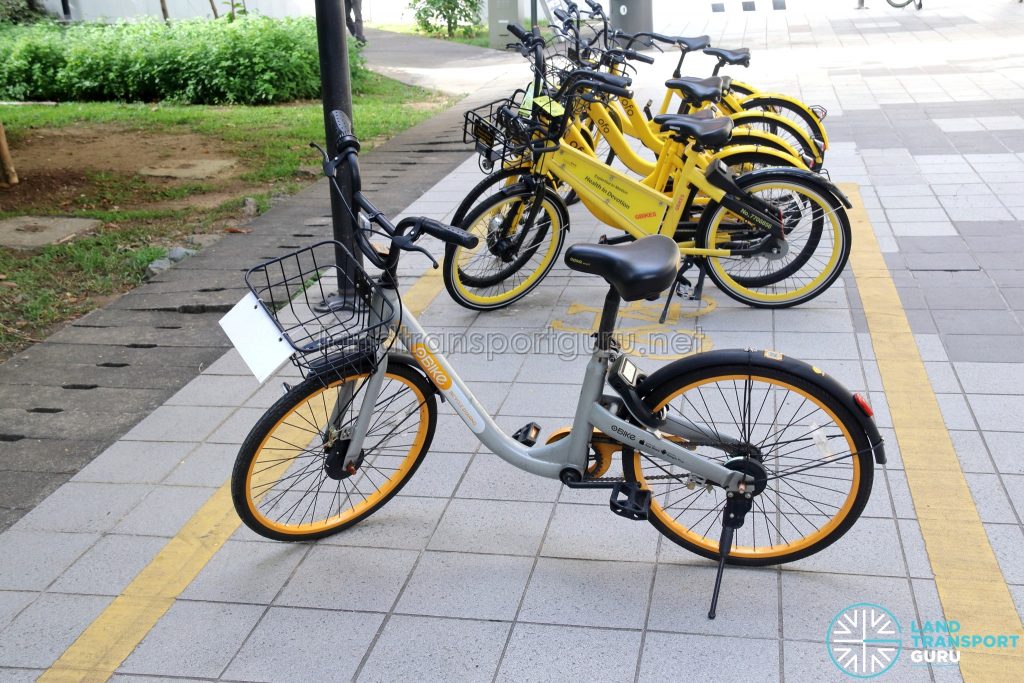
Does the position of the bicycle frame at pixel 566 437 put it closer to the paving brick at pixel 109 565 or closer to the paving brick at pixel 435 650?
the paving brick at pixel 435 650

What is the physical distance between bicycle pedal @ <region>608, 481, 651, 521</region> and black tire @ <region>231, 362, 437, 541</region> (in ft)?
2.39

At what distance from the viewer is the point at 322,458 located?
3420 mm

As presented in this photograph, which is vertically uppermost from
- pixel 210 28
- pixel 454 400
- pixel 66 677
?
pixel 210 28

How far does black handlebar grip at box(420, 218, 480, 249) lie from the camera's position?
276 centimetres

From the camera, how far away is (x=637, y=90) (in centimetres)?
1229

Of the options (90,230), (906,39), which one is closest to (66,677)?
(90,230)

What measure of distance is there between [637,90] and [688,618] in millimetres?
10254

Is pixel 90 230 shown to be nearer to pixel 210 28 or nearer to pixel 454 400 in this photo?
pixel 454 400

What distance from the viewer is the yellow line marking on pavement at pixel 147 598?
9.37 ft

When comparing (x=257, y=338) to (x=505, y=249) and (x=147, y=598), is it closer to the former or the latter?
(x=147, y=598)

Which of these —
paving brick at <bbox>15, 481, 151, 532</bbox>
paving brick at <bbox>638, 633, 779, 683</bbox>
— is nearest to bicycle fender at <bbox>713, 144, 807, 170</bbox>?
paving brick at <bbox>638, 633, 779, 683</bbox>

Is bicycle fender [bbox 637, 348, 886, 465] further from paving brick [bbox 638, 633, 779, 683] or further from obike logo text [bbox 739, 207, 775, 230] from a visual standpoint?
obike logo text [bbox 739, 207, 775, 230]

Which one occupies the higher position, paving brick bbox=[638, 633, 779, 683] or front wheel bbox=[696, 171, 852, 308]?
front wheel bbox=[696, 171, 852, 308]

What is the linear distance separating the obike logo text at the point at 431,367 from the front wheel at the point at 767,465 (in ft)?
2.06
